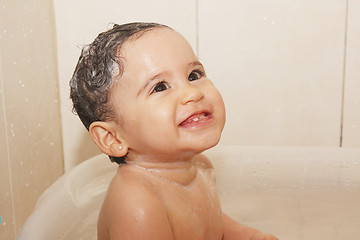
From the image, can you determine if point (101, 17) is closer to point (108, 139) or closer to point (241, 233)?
point (108, 139)

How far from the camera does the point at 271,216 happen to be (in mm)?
1407

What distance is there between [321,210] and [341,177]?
0.39 ft

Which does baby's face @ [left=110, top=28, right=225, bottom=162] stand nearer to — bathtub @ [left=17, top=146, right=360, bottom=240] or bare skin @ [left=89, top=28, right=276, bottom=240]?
bare skin @ [left=89, top=28, right=276, bottom=240]

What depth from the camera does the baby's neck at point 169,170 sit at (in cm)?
101

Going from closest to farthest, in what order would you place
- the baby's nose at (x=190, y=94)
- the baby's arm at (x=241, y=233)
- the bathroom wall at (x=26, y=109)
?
the baby's nose at (x=190, y=94) → the baby's arm at (x=241, y=233) → the bathroom wall at (x=26, y=109)

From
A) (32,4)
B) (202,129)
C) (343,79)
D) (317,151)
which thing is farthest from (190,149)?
(343,79)

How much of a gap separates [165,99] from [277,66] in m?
0.84

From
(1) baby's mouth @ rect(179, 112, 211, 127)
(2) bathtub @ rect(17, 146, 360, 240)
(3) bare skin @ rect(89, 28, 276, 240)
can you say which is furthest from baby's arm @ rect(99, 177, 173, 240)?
(2) bathtub @ rect(17, 146, 360, 240)

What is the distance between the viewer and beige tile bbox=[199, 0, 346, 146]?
5.25ft

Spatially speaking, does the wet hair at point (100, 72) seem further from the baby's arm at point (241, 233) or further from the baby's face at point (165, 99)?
the baby's arm at point (241, 233)

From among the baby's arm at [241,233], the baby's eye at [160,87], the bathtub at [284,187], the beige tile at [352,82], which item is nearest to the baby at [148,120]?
the baby's eye at [160,87]

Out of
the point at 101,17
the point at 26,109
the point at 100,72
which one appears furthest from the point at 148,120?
the point at 101,17

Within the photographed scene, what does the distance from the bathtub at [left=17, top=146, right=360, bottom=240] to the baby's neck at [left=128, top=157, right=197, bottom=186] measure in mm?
328

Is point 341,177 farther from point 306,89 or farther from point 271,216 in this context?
point 306,89
